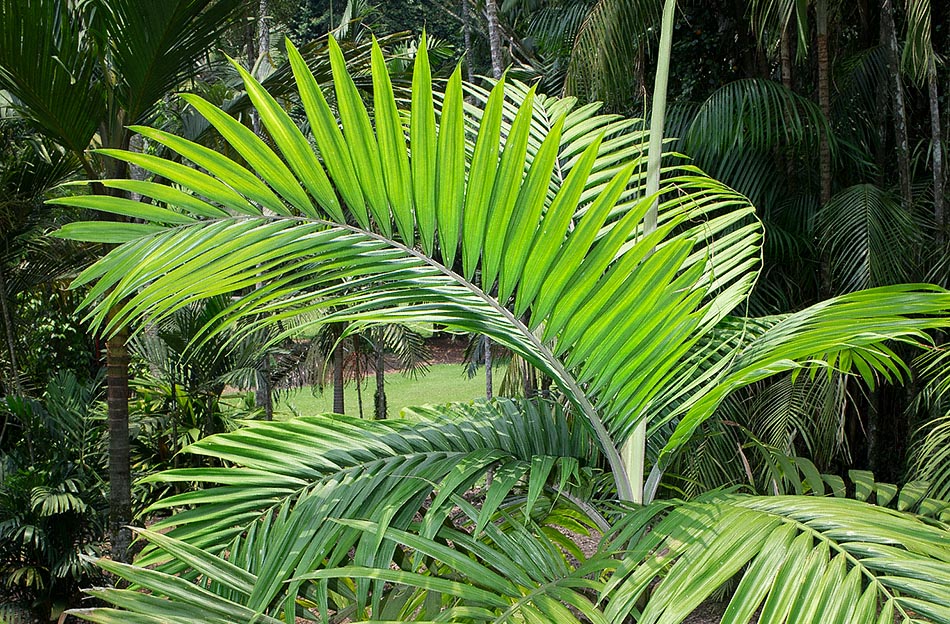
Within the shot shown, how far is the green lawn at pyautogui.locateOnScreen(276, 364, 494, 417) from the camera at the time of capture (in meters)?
11.4

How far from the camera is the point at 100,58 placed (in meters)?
2.36

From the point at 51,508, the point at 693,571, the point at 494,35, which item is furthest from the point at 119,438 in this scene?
the point at 494,35

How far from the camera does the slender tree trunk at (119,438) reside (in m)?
2.61

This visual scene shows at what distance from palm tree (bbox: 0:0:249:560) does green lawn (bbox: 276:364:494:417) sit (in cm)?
829

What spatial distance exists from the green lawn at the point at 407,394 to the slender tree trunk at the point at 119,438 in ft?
25.7

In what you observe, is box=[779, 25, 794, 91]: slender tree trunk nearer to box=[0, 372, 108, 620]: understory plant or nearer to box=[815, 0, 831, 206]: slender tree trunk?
box=[815, 0, 831, 206]: slender tree trunk

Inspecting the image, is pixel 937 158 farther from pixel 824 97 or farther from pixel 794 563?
pixel 794 563

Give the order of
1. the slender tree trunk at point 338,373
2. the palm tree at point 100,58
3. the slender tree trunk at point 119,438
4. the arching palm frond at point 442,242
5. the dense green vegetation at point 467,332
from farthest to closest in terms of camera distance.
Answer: the slender tree trunk at point 338,373, the slender tree trunk at point 119,438, the palm tree at point 100,58, the arching palm frond at point 442,242, the dense green vegetation at point 467,332

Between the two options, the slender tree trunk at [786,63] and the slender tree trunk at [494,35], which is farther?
the slender tree trunk at [494,35]

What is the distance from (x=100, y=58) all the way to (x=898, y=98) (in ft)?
11.3

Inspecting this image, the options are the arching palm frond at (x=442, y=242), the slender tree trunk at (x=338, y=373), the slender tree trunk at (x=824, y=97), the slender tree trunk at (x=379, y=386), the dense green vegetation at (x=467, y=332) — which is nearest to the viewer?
the dense green vegetation at (x=467, y=332)

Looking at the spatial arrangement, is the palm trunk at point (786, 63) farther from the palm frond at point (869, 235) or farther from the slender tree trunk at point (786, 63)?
the palm frond at point (869, 235)

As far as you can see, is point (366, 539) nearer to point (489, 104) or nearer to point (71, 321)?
point (489, 104)

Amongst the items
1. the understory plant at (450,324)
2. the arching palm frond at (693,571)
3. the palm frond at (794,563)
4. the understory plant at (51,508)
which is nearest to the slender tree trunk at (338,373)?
the understory plant at (51,508)
